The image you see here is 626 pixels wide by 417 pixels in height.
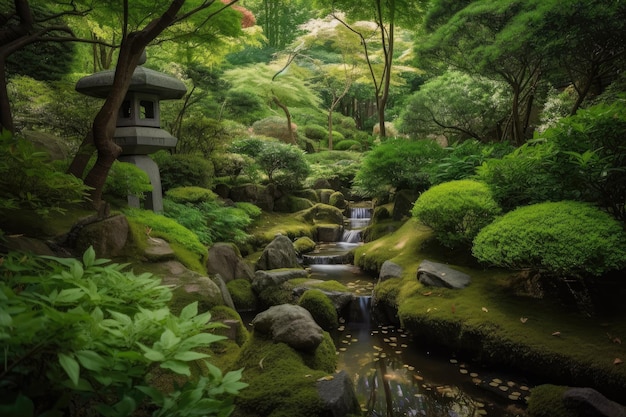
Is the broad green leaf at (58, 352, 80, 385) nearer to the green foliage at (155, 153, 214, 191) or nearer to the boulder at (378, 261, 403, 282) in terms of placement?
the boulder at (378, 261, 403, 282)

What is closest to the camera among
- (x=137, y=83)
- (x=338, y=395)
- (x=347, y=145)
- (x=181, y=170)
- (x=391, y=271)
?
(x=338, y=395)

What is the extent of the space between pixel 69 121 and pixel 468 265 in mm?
9358

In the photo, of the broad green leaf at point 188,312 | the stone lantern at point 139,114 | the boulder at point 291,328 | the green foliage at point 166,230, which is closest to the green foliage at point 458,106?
the stone lantern at point 139,114

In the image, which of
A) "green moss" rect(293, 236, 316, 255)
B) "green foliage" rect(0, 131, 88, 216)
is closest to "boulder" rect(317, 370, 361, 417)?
"green foliage" rect(0, 131, 88, 216)

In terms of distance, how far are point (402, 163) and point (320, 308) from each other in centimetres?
508

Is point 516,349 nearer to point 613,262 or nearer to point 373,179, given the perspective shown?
point 613,262

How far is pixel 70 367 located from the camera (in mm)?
1040

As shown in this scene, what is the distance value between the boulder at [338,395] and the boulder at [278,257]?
5521mm

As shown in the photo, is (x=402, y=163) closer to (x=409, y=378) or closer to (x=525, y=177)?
(x=525, y=177)

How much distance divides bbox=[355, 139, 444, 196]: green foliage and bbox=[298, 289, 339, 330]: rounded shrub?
471 cm

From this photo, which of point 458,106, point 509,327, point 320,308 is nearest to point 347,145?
point 458,106

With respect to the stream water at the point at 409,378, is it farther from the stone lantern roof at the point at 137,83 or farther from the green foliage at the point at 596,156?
the stone lantern roof at the point at 137,83

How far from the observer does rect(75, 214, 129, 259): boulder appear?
447cm

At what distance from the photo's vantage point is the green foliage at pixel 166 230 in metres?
6.10
